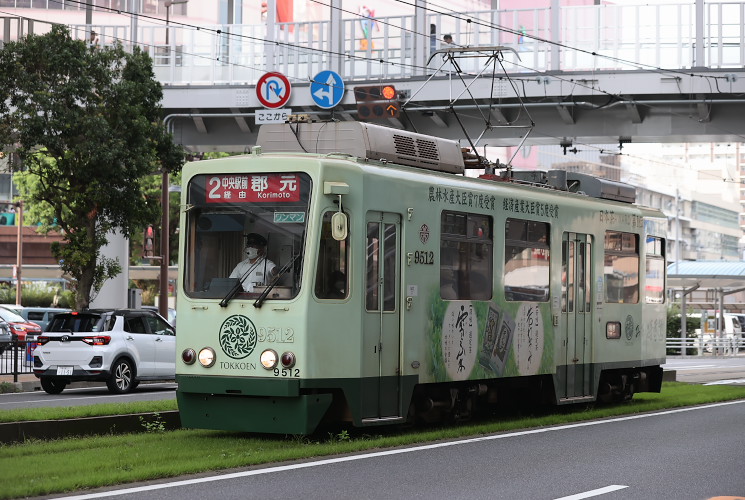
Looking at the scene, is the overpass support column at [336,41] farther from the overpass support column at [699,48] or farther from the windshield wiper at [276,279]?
the windshield wiper at [276,279]

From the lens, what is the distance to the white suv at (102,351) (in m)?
23.9

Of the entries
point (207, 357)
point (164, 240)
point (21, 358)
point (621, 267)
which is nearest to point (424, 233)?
point (207, 357)

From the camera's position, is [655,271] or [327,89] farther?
[327,89]

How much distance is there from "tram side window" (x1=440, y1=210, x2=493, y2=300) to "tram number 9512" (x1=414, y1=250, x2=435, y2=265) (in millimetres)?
253

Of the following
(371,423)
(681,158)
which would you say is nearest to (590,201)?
(371,423)

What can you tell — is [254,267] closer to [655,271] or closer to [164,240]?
[655,271]

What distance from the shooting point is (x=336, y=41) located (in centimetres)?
2972

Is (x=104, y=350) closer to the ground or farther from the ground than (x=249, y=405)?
farther from the ground

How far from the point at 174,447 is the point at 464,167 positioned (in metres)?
5.69

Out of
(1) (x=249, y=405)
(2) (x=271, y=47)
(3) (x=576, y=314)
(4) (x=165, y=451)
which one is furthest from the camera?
(2) (x=271, y=47)

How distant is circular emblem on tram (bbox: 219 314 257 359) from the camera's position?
42.9 ft

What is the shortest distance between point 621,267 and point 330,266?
7575mm

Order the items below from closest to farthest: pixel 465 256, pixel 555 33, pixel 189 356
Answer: pixel 189 356, pixel 465 256, pixel 555 33

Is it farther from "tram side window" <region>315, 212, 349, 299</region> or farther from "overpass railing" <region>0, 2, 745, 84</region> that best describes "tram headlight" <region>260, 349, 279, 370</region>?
"overpass railing" <region>0, 2, 745, 84</region>
